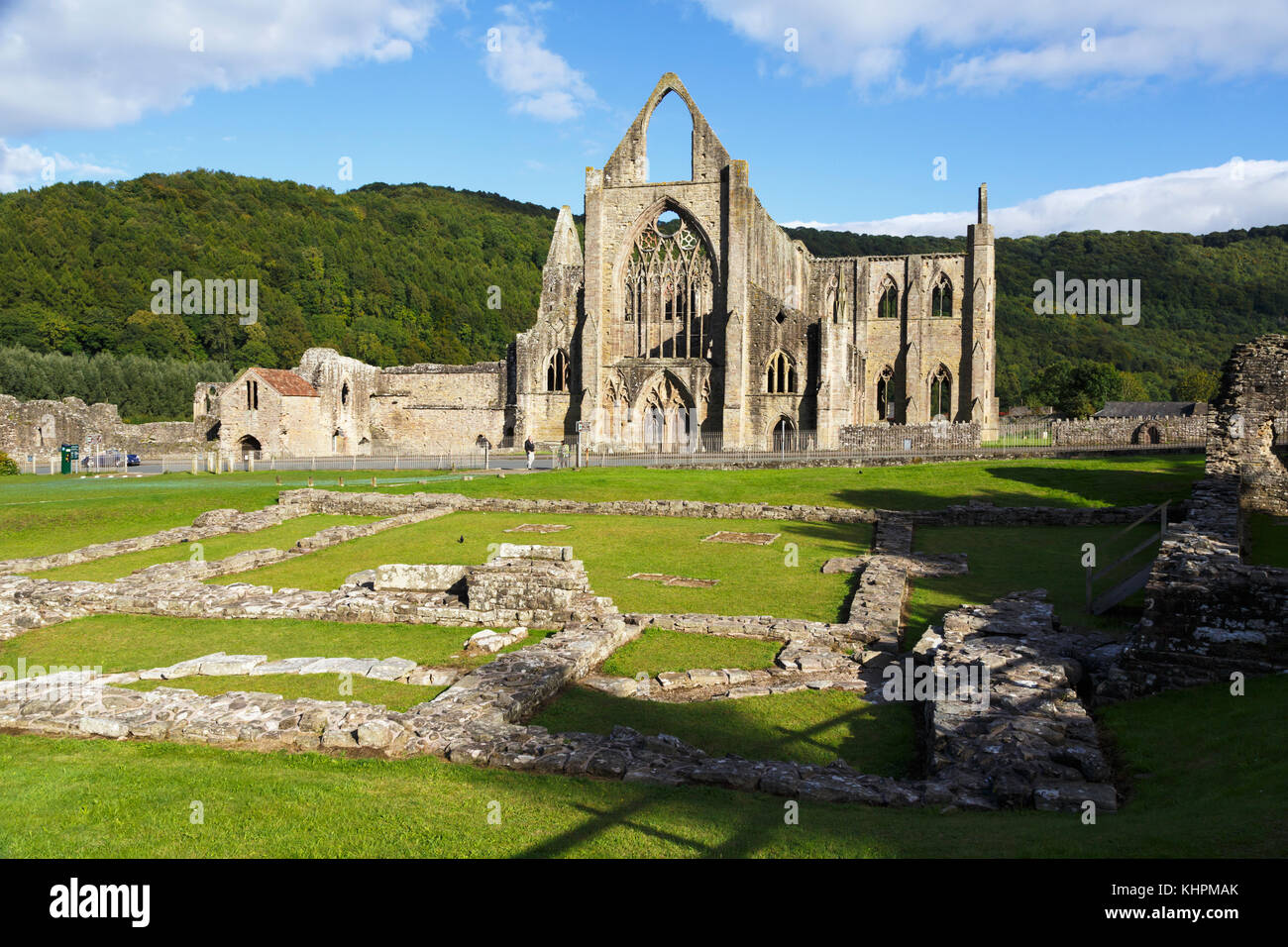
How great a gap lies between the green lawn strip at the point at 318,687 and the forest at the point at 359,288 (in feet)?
249

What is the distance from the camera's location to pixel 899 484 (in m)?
31.0

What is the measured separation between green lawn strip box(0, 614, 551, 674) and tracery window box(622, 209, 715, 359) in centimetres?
4086

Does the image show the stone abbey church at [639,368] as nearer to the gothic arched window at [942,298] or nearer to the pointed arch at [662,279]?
the pointed arch at [662,279]

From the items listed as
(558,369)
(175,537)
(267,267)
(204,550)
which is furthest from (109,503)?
(267,267)

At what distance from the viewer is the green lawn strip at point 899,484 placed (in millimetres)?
27344

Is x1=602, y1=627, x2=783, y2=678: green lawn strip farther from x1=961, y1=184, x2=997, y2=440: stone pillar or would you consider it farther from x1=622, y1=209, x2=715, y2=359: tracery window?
x1=961, y1=184, x2=997, y2=440: stone pillar

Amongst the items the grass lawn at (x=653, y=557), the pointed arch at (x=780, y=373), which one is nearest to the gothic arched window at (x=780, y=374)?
the pointed arch at (x=780, y=373)

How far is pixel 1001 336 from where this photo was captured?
123188mm

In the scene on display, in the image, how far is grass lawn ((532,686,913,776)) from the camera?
28.7 feet

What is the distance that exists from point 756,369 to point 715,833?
45915 millimetres

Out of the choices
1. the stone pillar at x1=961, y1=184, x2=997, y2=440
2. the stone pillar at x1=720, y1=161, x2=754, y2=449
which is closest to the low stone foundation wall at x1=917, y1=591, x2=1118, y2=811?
the stone pillar at x1=720, y1=161, x2=754, y2=449

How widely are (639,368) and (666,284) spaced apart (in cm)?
570
